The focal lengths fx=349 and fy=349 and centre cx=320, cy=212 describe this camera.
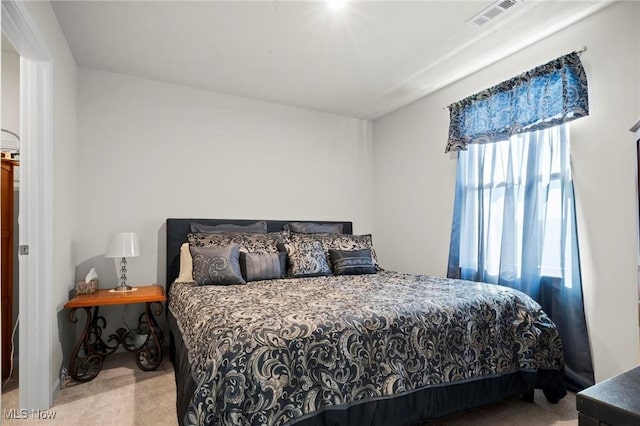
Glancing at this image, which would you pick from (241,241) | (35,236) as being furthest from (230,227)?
(35,236)

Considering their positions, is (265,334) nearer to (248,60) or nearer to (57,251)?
(57,251)

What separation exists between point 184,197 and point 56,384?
71.4 inches

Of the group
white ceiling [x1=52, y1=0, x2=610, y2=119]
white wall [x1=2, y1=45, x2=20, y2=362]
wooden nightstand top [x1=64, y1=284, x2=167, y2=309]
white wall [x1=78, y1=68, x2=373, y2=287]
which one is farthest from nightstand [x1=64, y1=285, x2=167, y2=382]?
white ceiling [x1=52, y1=0, x2=610, y2=119]

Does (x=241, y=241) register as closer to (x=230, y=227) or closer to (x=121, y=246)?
(x=230, y=227)

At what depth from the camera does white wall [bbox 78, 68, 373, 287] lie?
3189mm

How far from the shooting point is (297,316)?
1674mm

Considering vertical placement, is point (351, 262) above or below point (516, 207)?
below

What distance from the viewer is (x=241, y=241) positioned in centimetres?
318

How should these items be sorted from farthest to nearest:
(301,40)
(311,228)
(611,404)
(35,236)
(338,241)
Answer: (311,228) < (338,241) < (301,40) < (35,236) < (611,404)

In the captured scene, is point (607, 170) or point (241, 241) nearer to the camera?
point (607, 170)

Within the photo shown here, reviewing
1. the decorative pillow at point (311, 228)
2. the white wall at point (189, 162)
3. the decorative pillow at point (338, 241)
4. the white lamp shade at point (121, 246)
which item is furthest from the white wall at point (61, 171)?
the decorative pillow at point (311, 228)

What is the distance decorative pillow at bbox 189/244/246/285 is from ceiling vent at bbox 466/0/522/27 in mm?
2521

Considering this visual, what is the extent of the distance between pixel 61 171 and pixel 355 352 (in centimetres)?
243

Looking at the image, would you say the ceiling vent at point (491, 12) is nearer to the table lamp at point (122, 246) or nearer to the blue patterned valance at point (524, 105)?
the blue patterned valance at point (524, 105)
